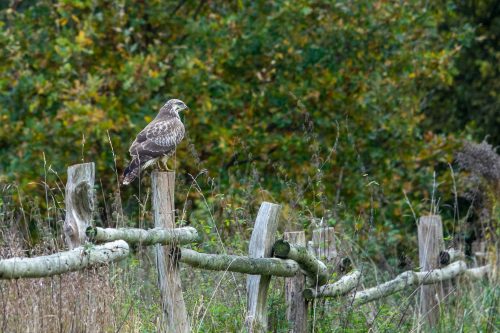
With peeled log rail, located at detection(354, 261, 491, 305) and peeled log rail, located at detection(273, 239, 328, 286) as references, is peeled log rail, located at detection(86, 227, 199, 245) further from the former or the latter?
peeled log rail, located at detection(354, 261, 491, 305)

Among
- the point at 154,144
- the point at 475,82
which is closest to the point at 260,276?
the point at 154,144

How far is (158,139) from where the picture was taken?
24.1ft

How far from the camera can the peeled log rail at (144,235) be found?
5.05m

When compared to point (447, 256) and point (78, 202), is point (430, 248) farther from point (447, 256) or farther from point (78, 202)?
point (78, 202)

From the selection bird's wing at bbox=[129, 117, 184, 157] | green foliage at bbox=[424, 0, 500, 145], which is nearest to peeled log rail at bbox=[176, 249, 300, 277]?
bird's wing at bbox=[129, 117, 184, 157]

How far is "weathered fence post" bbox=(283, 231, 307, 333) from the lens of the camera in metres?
6.36

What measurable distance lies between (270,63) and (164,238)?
818cm

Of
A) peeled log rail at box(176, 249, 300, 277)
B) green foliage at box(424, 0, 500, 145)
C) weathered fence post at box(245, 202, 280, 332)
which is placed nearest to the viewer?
peeled log rail at box(176, 249, 300, 277)

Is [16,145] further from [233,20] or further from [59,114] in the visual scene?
[233,20]

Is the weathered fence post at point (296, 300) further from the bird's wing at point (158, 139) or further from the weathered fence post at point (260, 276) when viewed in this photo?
the bird's wing at point (158, 139)

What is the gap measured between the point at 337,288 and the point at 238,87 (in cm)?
672

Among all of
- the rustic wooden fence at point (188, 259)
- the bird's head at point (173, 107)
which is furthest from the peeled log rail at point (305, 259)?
the bird's head at point (173, 107)

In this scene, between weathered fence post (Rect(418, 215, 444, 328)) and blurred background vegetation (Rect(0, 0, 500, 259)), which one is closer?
weathered fence post (Rect(418, 215, 444, 328))

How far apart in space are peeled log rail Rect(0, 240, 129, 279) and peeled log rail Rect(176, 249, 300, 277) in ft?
1.57
